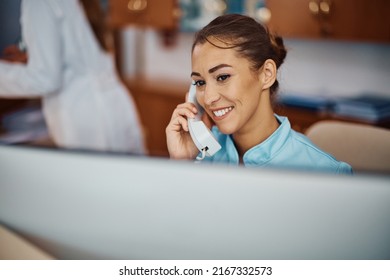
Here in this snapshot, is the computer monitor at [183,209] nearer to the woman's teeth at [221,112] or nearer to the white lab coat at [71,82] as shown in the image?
the woman's teeth at [221,112]

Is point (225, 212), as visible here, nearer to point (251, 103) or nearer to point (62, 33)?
point (251, 103)

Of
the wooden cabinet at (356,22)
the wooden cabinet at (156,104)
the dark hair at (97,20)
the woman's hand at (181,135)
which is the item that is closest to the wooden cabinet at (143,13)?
the dark hair at (97,20)

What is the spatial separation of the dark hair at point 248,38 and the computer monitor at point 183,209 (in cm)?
17

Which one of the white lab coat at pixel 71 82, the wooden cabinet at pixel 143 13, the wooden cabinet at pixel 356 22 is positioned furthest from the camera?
the wooden cabinet at pixel 356 22

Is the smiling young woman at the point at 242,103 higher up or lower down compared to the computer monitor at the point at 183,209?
higher up

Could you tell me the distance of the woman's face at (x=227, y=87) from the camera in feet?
2.14

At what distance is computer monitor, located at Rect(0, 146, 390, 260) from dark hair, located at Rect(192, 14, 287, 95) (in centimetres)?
17

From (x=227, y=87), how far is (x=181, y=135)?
118 millimetres

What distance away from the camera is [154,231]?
0.67 meters

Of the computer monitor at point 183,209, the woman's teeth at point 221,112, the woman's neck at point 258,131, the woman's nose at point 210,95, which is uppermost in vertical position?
the woman's nose at point 210,95

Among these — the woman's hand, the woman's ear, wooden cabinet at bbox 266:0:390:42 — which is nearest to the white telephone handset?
the woman's hand

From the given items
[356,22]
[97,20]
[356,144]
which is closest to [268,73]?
[356,144]

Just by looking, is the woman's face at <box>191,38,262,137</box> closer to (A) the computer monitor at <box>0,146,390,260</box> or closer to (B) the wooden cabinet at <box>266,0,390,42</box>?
(A) the computer monitor at <box>0,146,390,260</box>
